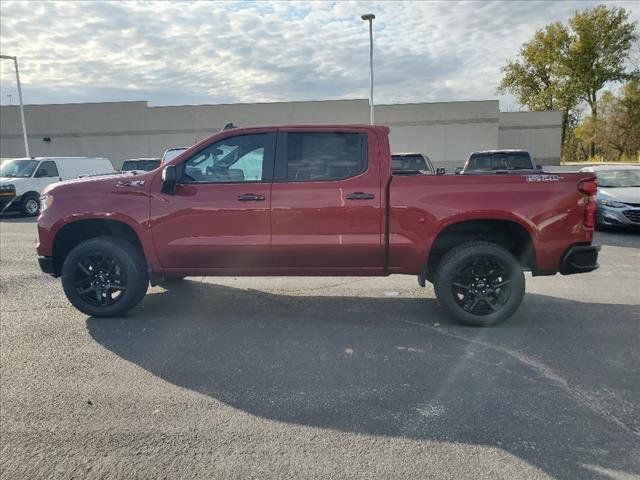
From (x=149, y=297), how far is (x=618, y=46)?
49.1 m

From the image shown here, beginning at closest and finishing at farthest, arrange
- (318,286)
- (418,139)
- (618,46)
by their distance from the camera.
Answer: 1. (318,286)
2. (418,139)
3. (618,46)

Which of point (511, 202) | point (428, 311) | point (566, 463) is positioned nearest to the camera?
point (566, 463)

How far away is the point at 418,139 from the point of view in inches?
1228

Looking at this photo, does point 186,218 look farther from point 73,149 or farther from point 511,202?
point 73,149

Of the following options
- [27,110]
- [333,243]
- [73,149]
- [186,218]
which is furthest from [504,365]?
[27,110]

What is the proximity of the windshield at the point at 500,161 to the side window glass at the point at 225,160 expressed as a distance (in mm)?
9192

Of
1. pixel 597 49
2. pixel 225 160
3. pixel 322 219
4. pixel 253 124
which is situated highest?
pixel 597 49

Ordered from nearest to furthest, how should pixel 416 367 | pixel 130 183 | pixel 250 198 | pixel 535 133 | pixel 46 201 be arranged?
pixel 416 367, pixel 250 198, pixel 130 183, pixel 46 201, pixel 535 133

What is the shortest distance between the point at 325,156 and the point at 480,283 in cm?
208

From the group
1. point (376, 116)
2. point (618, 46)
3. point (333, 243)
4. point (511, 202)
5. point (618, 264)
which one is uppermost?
point (618, 46)

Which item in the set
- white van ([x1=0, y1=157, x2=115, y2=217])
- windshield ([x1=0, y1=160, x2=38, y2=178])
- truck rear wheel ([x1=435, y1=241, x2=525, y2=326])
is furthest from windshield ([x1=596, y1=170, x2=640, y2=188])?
windshield ([x1=0, y1=160, x2=38, y2=178])

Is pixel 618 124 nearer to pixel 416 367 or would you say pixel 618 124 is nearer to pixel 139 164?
pixel 139 164

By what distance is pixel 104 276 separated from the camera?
530 centimetres

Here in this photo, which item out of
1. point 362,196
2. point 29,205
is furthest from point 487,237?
point 29,205
